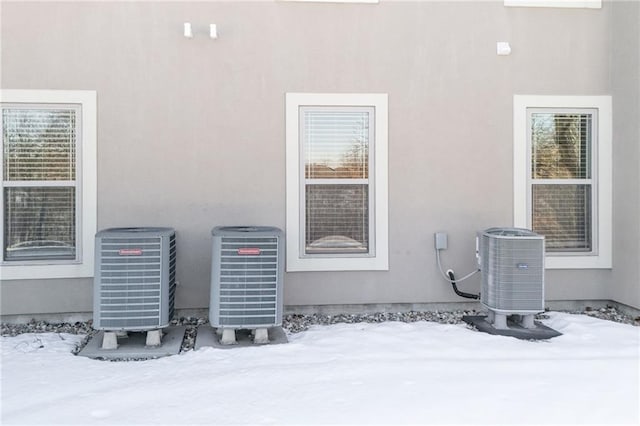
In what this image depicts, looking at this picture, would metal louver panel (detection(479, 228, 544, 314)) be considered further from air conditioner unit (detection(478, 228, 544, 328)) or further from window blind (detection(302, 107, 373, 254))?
window blind (detection(302, 107, 373, 254))

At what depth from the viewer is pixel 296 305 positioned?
4945mm

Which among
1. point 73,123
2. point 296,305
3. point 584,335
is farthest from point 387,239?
point 73,123

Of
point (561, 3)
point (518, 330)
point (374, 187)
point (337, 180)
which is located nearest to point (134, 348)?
point (337, 180)

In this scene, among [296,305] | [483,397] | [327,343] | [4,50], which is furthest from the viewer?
[296,305]

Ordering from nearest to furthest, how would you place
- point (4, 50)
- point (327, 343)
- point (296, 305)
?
1. point (327, 343)
2. point (4, 50)
3. point (296, 305)

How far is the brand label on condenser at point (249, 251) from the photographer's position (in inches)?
157

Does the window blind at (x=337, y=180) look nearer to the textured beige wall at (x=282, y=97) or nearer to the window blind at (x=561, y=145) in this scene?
the textured beige wall at (x=282, y=97)

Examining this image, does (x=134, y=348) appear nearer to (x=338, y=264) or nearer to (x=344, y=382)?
(x=344, y=382)

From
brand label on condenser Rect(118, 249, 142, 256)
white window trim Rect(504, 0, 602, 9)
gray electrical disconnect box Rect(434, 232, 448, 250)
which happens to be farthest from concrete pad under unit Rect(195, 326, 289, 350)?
white window trim Rect(504, 0, 602, 9)

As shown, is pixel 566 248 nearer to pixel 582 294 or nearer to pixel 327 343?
pixel 582 294

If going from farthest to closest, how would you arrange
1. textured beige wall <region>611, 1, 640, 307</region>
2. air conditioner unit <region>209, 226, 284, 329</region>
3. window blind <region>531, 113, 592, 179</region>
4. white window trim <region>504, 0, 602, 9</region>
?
1. window blind <region>531, 113, 592, 179</region>
2. white window trim <region>504, 0, 602, 9</region>
3. textured beige wall <region>611, 1, 640, 307</region>
4. air conditioner unit <region>209, 226, 284, 329</region>

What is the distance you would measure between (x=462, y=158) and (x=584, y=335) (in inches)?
81.6

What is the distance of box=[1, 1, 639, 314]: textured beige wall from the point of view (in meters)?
4.68

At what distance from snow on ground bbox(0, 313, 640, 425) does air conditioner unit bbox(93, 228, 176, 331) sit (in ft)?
1.14
